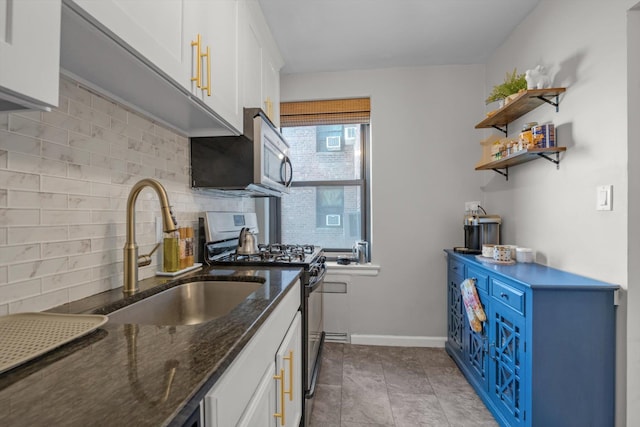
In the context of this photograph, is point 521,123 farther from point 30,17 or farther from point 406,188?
point 30,17

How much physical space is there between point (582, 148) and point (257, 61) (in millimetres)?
1930

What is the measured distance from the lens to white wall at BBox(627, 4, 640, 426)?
1288 millimetres

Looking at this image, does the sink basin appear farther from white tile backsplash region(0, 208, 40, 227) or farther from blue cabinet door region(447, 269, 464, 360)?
blue cabinet door region(447, 269, 464, 360)

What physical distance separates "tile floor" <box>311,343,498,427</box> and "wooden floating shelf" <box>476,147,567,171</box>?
5.14ft

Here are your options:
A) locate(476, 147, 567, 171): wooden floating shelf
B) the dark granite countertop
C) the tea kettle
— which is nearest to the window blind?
locate(476, 147, 567, 171): wooden floating shelf

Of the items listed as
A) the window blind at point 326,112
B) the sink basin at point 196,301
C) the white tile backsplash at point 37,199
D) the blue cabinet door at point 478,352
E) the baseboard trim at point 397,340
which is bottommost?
the baseboard trim at point 397,340

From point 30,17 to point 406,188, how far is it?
253cm

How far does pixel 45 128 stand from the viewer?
842 millimetres

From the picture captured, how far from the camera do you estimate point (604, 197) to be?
1399 millimetres

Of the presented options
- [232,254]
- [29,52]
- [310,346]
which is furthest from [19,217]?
[310,346]

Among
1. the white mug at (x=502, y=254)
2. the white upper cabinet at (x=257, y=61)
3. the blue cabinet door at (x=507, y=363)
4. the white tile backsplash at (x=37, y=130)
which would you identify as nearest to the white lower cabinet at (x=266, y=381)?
the white tile backsplash at (x=37, y=130)

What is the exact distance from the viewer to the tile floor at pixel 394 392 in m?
1.69

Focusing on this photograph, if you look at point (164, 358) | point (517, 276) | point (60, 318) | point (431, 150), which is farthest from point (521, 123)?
point (60, 318)

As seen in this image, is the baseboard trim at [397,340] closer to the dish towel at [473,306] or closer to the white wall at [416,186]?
the white wall at [416,186]
